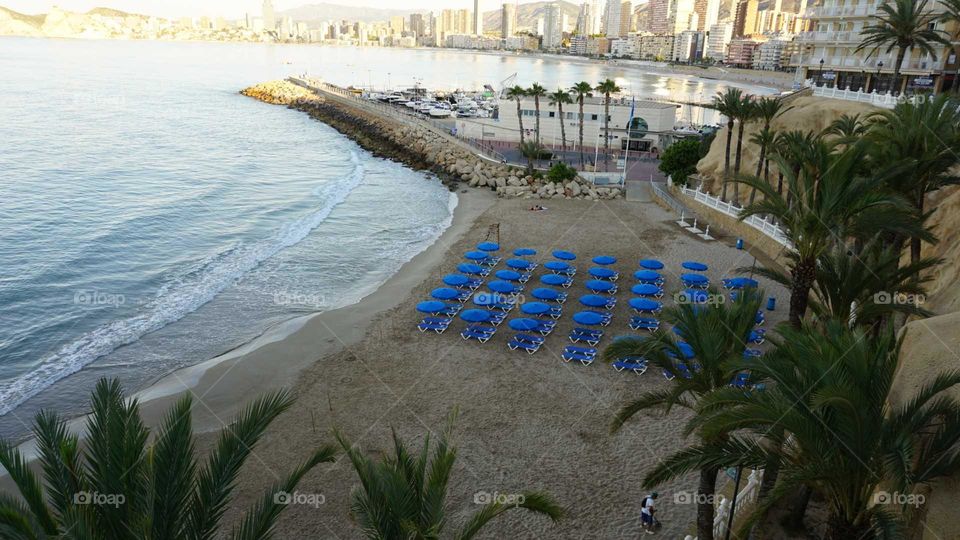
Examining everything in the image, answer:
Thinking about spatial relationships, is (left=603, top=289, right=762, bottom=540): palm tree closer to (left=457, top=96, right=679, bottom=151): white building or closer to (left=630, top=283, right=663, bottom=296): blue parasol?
(left=630, top=283, right=663, bottom=296): blue parasol

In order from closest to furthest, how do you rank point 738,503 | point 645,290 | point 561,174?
point 738,503 → point 645,290 → point 561,174

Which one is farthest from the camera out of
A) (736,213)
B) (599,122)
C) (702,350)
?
(599,122)

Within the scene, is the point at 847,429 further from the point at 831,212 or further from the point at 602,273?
the point at 602,273

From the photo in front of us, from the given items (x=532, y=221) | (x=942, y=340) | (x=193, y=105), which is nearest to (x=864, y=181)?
(x=942, y=340)

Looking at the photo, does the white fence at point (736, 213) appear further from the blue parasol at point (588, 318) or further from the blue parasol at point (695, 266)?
the blue parasol at point (588, 318)

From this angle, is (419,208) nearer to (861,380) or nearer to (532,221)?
(532,221)

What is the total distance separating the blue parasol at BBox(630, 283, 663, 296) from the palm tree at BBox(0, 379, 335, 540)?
58.5 ft

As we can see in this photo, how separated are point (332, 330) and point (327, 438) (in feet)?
23.4

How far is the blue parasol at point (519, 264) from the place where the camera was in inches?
1017

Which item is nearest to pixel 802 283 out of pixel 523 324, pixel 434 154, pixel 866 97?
pixel 523 324

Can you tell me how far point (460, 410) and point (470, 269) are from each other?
9.58 metres

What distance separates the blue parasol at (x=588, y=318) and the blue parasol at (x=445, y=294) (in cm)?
450

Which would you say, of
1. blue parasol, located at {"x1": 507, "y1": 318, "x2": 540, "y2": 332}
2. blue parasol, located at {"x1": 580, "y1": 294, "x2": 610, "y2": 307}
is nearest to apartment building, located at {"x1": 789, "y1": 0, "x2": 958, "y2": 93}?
blue parasol, located at {"x1": 580, "y1": 294, "x2": 610, "y2": 307}

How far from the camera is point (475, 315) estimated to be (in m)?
20.6
